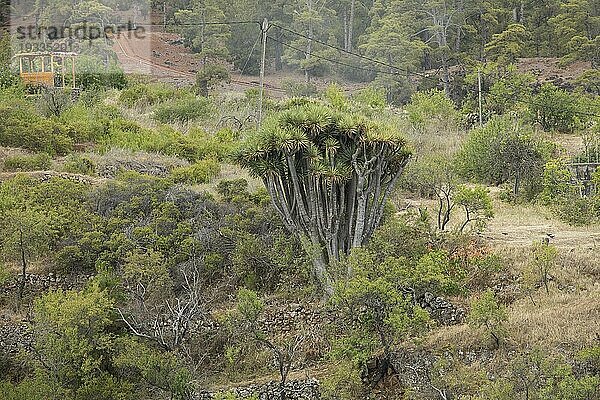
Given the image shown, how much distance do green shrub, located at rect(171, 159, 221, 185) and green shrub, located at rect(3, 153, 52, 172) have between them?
3456mm

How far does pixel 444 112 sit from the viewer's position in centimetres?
3055

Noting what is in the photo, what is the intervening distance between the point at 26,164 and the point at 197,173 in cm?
453

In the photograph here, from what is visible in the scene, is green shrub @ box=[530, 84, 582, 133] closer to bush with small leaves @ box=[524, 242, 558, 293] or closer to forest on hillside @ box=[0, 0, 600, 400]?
forest on hillside @ box=[0, 0, 600, 400]

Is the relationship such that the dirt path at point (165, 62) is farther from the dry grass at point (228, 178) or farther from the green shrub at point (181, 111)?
the dry grass at point (228, 178)

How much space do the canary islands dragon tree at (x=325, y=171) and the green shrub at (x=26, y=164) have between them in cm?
802

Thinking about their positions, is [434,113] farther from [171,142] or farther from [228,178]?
[228,178]

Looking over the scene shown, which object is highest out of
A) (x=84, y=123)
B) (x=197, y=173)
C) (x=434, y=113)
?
(x=84, y=123)

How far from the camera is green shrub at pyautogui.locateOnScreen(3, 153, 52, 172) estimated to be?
781 inches

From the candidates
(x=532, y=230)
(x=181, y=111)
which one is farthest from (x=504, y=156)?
(x=181, y=111)

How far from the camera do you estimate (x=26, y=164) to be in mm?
19844

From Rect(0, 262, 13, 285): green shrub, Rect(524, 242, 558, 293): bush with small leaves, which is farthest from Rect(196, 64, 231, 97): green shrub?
Rect(524, 242, 558, 293): bush with small leaves

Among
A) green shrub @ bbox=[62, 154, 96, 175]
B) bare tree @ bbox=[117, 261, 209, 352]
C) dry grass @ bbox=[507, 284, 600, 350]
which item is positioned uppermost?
green shrub @ bbox=[62, 154, 96, 175]

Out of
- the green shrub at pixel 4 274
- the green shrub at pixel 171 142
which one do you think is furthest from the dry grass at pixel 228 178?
the green shrub at pixel 4 274

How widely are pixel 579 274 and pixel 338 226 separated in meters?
4.51
